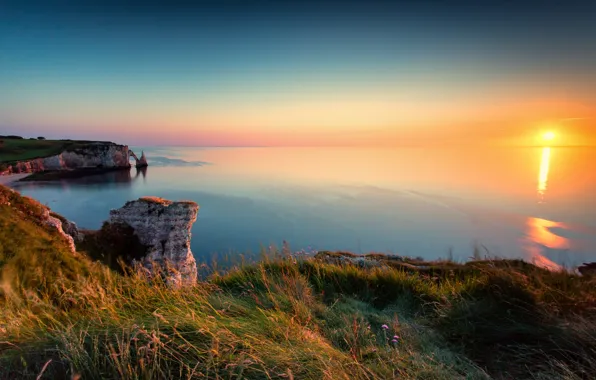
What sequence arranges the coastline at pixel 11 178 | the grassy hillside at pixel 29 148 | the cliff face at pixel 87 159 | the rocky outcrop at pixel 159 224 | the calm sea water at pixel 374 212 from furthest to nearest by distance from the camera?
1. the cliff face at pixel 87 159
2. the grassy hillside at pixel 29 148
3. the coastline at pixel 11 178
4. the calm sea water at pixel 374 212
5. the rocky outcrop at pixel 159 224

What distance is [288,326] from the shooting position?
355 centimetres

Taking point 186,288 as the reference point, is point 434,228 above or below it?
below

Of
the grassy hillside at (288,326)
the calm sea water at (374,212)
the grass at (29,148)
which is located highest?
the grass at (29,148)

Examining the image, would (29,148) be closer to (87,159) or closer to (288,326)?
(87,159)

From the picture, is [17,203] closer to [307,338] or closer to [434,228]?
[307,338]

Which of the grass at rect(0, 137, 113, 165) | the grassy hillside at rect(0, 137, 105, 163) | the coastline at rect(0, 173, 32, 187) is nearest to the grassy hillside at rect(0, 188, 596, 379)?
the coastline at rect(0, 173, 32, 187)

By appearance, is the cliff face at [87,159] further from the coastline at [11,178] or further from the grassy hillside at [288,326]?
the grassy hillside at [288,326]

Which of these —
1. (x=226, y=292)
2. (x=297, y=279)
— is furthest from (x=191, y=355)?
(x=297, y=279)

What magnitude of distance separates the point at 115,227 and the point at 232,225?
67.2 meters

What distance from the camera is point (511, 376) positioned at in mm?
3551

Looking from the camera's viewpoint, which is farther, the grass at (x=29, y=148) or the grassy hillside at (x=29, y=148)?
the grassy hillside at (x=29, y=148)

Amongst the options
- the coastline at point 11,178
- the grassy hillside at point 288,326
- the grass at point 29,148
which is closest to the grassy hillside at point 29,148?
the grass at point 29,148

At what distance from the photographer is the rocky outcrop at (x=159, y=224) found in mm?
29391

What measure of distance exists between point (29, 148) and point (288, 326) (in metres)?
187
